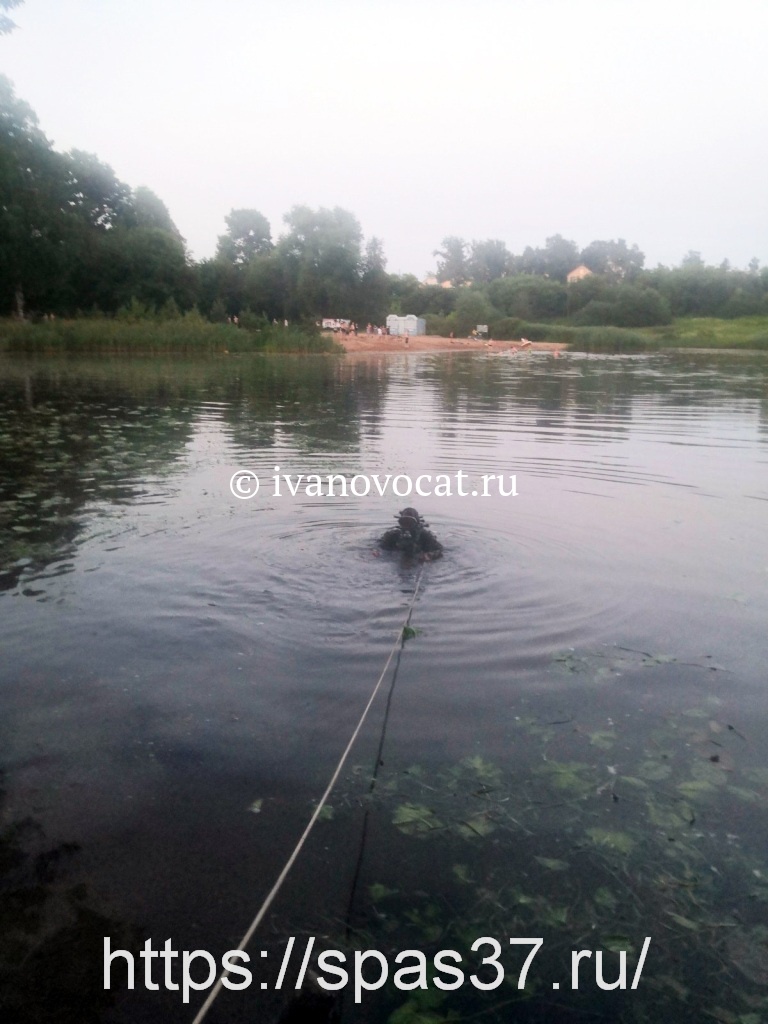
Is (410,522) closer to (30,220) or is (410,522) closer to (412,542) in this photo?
(412,542)

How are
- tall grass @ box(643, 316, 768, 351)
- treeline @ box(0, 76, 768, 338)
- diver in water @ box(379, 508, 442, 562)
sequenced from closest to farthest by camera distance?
diver in water @ box(379, 508, 442, 562)
treeline @ box(0, 76, 768, 338)
tall grass @ box(643, 316, 768, 351)

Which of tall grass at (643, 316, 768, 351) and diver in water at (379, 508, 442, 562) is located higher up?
tall grass at (643, 316, 768, 351)

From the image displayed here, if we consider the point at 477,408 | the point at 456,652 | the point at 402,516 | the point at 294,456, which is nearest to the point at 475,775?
the point at 456,652

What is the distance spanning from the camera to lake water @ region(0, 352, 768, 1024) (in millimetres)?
2953

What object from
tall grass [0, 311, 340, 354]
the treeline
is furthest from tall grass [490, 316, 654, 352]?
tall grass [0, 311, 340, 354]

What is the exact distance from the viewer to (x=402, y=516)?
768 cm

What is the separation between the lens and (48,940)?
2.93m

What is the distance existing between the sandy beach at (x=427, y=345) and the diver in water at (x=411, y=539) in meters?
53.1

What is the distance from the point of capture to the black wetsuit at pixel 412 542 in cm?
762

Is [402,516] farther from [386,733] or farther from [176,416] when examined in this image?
[176,416]

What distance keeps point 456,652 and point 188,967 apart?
3.00 meters

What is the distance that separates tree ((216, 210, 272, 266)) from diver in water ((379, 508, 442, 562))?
89133 millimetres

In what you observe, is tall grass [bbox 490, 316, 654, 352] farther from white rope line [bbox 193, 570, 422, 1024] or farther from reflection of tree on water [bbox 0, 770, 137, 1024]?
reflection of tree on water [bbox 0, 770, 137, 1024]

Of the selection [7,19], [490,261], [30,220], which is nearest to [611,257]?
[490,261]
